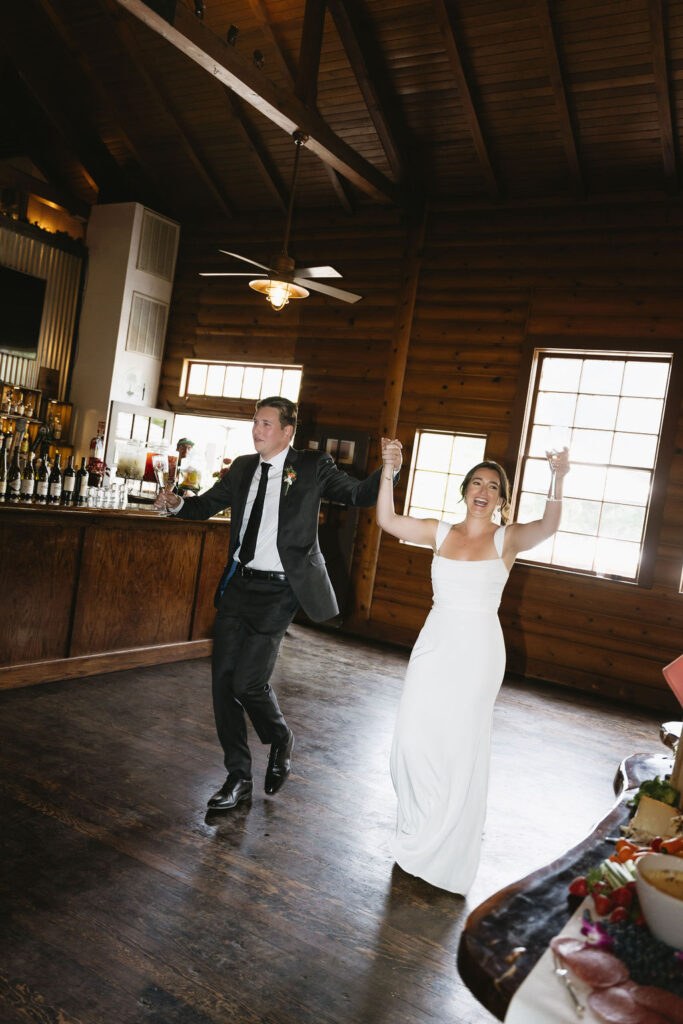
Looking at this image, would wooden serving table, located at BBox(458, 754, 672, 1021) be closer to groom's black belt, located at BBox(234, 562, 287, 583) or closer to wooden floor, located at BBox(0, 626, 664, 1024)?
wooden floor, located at BBox(0, 626, 664, 1024)

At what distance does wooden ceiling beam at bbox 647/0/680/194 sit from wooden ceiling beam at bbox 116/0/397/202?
2724mm

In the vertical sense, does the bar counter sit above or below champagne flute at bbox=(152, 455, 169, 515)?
below

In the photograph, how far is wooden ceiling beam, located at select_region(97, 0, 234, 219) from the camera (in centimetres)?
782

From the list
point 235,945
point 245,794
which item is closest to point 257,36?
point 245,794

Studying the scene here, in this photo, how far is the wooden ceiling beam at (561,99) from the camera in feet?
19.9

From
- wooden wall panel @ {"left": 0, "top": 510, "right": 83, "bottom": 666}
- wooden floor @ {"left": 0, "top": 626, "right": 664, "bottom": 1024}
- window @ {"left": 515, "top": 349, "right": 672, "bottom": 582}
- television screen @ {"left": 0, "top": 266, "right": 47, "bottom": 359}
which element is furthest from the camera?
television screen @ {"left": 0, "top": 266, "right": 47, "bottom": 359}

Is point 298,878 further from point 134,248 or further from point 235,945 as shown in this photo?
point 134,248

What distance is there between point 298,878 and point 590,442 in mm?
5454

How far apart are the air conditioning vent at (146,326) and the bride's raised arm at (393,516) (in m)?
7.26

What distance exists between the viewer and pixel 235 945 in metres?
2.28

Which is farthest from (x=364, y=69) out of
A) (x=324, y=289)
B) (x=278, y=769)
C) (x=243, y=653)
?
(x=278, y=769)

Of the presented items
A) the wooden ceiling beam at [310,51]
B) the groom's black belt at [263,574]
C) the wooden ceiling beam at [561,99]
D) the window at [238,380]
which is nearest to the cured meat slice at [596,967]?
the groom's black belt at [263,574]

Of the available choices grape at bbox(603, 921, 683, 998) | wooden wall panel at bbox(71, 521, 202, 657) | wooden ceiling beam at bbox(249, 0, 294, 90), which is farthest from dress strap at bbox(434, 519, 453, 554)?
wooden ceiling beam at bbox(249, 0, 294, 90)

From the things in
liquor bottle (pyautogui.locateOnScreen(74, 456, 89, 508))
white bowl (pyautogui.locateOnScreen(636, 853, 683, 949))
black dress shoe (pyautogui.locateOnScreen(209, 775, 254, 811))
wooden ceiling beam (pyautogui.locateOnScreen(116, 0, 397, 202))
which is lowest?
black dress shoe (pyautogui.locateOnScreen(209, 775, 254, 811))
